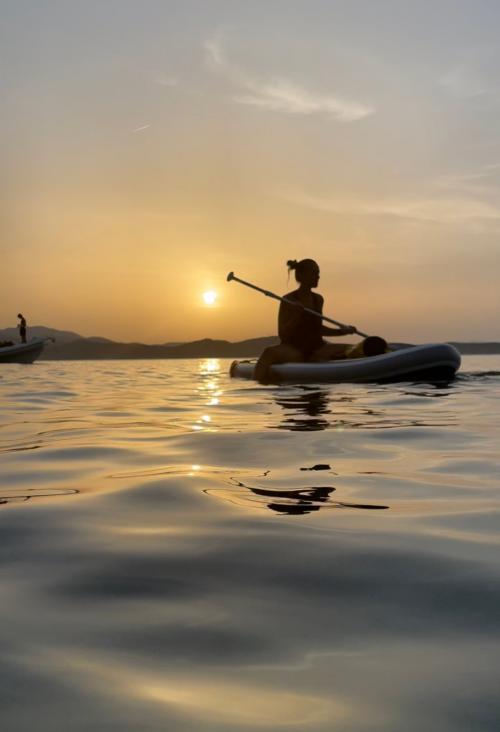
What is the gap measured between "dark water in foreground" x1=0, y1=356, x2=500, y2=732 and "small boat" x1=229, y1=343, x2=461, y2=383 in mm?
6639

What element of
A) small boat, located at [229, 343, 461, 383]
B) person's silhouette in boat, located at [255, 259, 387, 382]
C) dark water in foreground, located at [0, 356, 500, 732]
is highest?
person's silhouette in boat, located at [255, 259, 387, 382]

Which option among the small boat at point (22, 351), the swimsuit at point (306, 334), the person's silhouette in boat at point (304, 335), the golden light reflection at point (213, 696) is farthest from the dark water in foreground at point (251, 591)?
the small boat at point (22, 351)

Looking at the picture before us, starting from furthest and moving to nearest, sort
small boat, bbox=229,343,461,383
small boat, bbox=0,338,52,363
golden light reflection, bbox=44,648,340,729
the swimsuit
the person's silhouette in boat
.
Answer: small boat, bbox=0,338,52,363
the swimsuit
the person's silhouette in boat
small boat, bbox=229,343,461,383
golden light reflection, bbox=44,648,340,729

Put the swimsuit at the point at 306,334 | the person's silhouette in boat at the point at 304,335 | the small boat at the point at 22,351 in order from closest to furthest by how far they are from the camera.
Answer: the person's silhouette in boat at the point at 304,335
the swimsuit at the point at 306,334
the small boat at the point at 22,351

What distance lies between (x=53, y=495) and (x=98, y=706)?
2.04 m

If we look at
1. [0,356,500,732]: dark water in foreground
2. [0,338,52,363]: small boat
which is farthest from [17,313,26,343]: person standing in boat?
[0,356,500,732]: dark water in foreground

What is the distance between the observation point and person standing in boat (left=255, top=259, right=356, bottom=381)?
11789 millimetres

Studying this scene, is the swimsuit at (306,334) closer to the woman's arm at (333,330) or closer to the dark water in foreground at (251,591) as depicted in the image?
the woman's arm at (333,330)

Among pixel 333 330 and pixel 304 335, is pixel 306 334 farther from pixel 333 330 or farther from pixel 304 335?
pixel 333 330

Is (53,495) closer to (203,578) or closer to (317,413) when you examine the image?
(203,578)

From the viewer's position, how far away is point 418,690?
124 centimetres

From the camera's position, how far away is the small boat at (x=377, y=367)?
11.0m

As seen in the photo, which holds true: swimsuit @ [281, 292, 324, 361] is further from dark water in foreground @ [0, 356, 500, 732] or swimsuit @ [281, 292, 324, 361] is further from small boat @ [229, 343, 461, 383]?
dark water in foreground @ [0, 356, 500, 732]

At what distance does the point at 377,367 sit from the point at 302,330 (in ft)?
5.42
